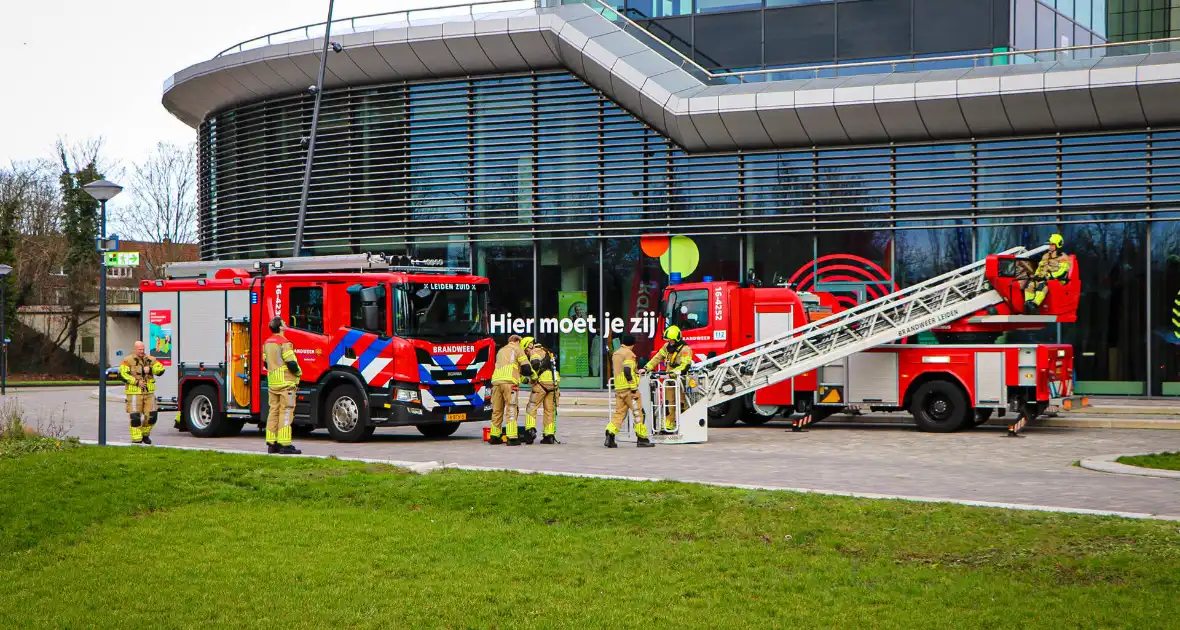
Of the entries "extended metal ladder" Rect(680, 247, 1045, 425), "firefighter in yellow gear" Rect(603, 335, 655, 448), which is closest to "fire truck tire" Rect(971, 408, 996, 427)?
"extended metal ladder" Rect(680, 247, 1045, 425)

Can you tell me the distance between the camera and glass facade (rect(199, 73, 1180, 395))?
88.3 feet

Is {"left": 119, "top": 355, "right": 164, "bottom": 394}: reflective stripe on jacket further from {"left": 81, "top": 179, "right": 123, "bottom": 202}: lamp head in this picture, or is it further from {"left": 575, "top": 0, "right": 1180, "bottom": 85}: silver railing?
{"left": 575, "top": 0, "right": 1180, "bottom": 85}: silver railing

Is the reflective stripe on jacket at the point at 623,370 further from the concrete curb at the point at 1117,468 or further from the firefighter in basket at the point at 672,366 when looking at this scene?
the concrete curb at the point at 1117,468

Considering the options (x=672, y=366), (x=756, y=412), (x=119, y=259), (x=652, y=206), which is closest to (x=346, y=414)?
(x=119, y=259)

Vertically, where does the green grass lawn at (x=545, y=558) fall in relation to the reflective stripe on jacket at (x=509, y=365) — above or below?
below

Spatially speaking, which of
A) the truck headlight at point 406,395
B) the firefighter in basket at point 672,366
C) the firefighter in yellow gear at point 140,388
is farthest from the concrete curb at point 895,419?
the firefighter in yellow gear at point 140,388

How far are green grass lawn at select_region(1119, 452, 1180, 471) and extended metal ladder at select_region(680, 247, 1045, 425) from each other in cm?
597

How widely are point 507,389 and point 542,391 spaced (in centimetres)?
54

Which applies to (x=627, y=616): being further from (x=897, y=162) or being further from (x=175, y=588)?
(x=897, y=162)

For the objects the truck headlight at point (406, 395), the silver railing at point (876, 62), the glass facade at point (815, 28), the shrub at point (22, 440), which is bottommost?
the shrub at point (22, 440)

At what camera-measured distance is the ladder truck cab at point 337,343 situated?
1884 cm

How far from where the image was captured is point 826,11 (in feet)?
98.7

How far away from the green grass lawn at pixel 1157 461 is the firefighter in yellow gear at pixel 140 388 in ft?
43.5

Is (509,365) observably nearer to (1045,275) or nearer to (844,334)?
(844,334)
